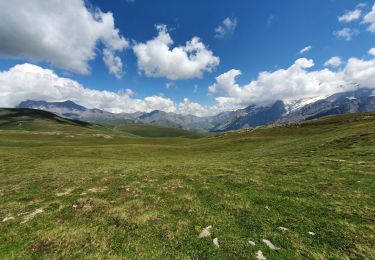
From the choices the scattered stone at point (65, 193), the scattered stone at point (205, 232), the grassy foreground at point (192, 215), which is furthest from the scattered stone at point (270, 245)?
the scattered stone at point (65, 193)

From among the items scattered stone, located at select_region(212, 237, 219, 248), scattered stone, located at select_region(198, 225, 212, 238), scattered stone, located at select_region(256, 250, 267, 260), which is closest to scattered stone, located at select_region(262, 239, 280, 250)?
scattered stone, located at select_region(256, 250, 267, 260)

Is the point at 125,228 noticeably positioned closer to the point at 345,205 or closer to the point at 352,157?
the point at 345,205

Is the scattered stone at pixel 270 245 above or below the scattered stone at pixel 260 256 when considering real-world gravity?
above

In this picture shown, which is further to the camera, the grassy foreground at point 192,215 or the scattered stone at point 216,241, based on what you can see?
the scattered stone at point 216,241

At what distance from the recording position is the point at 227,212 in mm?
16281

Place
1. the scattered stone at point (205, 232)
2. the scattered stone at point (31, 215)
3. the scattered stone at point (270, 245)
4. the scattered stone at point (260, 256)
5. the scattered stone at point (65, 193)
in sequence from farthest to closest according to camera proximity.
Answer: the scattered stone at point (65, 193) → the scattered stone at point (31, 215) → the scattered stone at point (205, 232) → the scattered stone at point (270, 245) → the scattered stone at point (260, 256)

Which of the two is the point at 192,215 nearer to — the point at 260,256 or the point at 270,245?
the point at 270,245

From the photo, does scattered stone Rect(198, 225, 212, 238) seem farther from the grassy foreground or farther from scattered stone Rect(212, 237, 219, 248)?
scattered stone Rect(212, 237, 219, 248)

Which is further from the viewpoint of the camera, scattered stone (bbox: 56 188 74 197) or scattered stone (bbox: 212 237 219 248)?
scattered stone (bbox: 56 188 74 197)

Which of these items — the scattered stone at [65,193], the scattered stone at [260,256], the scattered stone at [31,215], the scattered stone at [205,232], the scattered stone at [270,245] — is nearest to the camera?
the scattered stone at [260,256]

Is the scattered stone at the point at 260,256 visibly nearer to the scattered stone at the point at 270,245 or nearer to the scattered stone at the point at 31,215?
the scattered stone at the point at 270,245

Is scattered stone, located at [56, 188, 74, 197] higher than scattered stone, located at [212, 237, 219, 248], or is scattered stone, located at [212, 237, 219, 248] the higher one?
scattered stone, located at [212, 237, 219, 248]

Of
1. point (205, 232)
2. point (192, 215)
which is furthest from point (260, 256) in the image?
point (192, 215)

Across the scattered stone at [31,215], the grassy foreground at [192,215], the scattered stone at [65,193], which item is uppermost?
the grassy foreground at [192,215]
